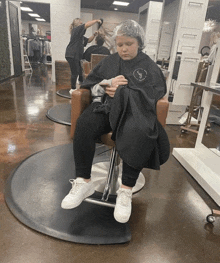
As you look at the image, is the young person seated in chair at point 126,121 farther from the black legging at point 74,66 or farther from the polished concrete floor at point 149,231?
the black legging at point 74,66

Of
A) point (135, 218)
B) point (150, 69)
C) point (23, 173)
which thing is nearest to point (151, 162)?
point (135, 218)

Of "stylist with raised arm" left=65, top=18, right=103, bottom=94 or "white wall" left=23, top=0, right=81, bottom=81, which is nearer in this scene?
"stylist with raised arm" left=65, top=18, right=103, bottom=94

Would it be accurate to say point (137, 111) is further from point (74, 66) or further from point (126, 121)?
point (74, 66)

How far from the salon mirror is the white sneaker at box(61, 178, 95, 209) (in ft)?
3.93

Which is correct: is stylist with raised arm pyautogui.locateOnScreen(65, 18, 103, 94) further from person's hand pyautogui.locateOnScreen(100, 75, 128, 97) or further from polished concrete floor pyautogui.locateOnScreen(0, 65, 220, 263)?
person's hand pyautogui.locateOnScreen(100, 75, 128, 97)

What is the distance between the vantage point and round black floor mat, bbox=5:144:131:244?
3.97ft

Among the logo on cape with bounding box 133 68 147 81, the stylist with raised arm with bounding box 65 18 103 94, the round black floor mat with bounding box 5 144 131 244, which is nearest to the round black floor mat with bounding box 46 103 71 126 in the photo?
the stylist with raised arm with bounding box 65 18 103 94

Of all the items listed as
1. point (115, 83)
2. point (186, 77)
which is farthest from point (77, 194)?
point (186, 77)

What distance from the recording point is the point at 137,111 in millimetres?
1239

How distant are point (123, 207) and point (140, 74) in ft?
2.68

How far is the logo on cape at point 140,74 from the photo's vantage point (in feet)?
4.53

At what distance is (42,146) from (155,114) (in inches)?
54.8

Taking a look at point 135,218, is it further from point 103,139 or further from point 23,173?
point 23,173

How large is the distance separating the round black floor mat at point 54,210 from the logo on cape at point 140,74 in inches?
33.9
